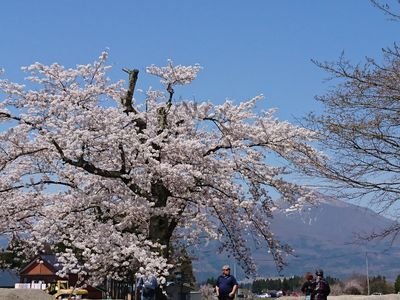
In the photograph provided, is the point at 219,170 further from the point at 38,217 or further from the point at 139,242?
the point at 38,217

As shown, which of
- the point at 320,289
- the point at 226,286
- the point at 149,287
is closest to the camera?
the point at 226,286

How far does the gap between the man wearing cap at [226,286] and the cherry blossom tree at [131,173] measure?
202 cm

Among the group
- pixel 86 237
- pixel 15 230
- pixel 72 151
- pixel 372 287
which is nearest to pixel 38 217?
pixel 15 230

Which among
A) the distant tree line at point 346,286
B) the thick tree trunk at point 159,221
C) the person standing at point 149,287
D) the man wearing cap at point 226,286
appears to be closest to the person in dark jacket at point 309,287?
the man wearing cap at point 226,286

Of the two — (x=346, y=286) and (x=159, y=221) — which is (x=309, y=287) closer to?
(x=159, y=221)

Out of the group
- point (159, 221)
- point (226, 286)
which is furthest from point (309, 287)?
point (159, 221)

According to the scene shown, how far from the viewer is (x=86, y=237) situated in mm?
19297

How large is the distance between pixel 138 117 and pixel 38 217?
447cm

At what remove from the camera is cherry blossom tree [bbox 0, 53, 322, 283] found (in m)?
18.6

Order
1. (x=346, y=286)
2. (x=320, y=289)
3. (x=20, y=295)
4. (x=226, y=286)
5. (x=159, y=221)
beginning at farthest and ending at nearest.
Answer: (x=346, y=286) → (x=20, y=295) → (x=159, y=221) → (x=320, y=289) → (x=226, y=286)

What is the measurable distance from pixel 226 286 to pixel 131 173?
4.30 m

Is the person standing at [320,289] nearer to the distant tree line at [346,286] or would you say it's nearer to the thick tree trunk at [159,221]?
the thick tree trunk at [159,221]

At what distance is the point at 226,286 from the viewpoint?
16.4m

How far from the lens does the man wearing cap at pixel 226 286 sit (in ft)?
53.8
